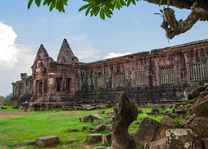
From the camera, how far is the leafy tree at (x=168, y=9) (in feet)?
11.2

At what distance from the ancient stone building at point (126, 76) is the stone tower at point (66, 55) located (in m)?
0.13

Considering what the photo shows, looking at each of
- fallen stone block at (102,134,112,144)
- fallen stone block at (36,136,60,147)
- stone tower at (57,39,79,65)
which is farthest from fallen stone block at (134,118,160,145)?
stone tower at (57,39,79,65)

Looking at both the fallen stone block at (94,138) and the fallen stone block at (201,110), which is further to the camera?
the fallen stone block at (94,138)

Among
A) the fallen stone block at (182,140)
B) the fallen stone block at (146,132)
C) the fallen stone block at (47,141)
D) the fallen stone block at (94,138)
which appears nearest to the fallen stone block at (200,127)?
the fallen stone block at (182,140)

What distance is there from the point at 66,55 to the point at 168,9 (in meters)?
28.6

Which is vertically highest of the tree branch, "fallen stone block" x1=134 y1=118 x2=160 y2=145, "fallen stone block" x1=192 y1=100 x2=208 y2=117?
the tree branch

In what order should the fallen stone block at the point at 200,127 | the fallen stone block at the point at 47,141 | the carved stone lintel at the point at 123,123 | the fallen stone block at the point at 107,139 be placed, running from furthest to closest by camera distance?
the fallen stone block at the point at 47,141 → the fallen stone block at the point at 107,139 → the carved stone lintel at the point at 123,123 → the fallen stone block at the point at 200,127

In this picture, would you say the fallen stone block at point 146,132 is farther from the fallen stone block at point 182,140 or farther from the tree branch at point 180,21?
the tree branch at point 180,21

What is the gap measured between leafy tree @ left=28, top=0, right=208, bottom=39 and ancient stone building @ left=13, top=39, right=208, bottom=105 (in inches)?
618

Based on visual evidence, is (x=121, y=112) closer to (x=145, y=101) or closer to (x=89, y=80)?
(x=145, y=101)

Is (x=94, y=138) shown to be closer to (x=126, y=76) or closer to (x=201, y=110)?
(x=201, y=110)

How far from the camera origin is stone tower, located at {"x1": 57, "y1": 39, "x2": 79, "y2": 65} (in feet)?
105

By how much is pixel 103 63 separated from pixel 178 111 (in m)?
19.9

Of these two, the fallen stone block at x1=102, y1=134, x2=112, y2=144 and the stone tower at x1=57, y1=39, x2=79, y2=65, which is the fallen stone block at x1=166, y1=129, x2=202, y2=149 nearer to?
the fallen stone block at x1=102, y1=134, x2=112, y2=144
